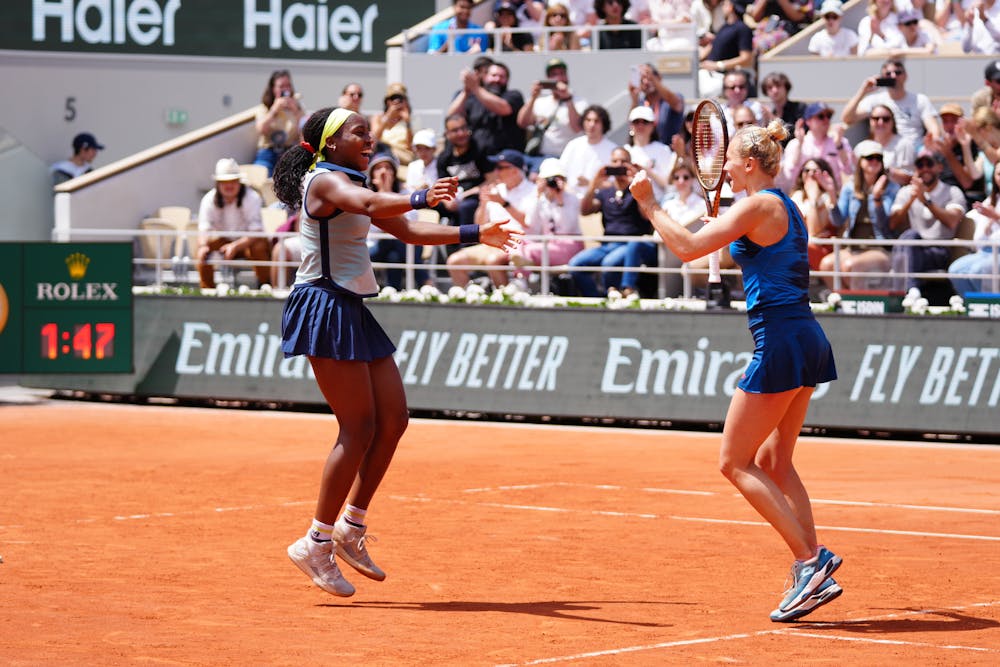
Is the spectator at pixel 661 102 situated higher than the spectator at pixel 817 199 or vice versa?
the spectator at pixel 661 102

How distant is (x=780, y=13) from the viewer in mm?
23203

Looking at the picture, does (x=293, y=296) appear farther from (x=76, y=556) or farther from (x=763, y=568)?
(x=763, y=568)

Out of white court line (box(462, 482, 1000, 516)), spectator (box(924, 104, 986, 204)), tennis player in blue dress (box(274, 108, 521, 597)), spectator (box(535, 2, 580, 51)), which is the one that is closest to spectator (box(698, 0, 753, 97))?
spectator (box(535, 2, 580, 51))

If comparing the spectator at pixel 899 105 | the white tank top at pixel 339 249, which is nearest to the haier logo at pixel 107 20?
the spectator at pixel 899 105

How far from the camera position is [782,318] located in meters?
8.02

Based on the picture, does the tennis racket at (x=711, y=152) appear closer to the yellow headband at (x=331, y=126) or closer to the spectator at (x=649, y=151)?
the yellow headband at (x=331, y=126)

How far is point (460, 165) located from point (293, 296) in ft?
39.6

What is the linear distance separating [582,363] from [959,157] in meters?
4.30

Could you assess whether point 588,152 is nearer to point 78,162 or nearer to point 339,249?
point 78,162

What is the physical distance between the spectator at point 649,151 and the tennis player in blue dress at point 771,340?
11.1m

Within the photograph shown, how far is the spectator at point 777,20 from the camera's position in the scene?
22938mm

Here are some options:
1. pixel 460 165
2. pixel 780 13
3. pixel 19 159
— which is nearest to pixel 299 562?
pixel 460 165

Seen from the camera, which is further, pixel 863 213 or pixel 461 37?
pixel 461 37

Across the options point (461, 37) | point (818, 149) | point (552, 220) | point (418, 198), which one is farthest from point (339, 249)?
point (461, 37)
